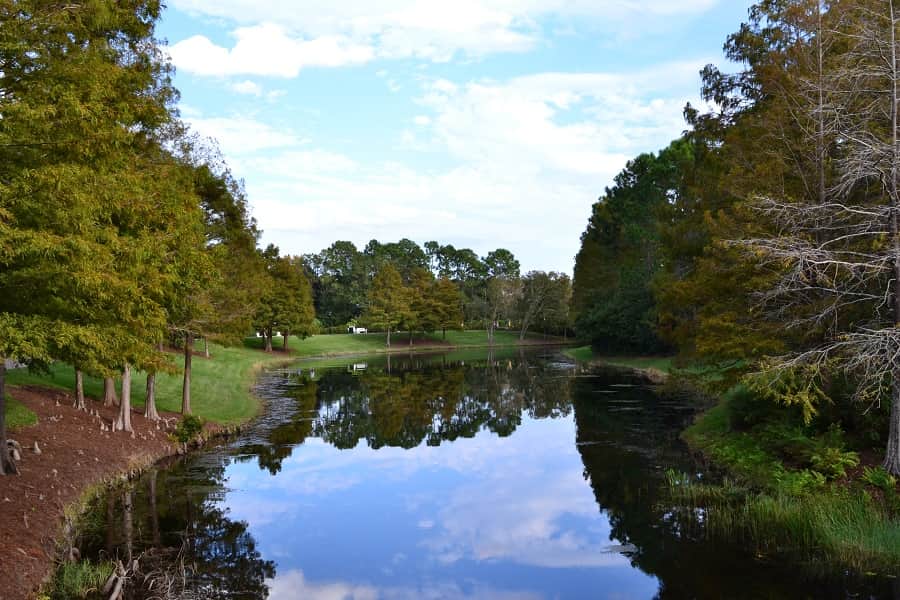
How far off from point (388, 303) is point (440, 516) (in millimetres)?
73156

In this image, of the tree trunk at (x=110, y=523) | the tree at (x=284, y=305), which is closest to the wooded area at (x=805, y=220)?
the tree trunk at (x=110, y=523)

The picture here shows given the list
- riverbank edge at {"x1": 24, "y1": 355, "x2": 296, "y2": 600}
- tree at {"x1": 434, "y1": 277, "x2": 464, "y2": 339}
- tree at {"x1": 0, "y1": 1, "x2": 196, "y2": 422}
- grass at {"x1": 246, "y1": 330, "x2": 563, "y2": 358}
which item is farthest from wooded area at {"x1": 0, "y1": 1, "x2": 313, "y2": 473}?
tree at {"x1": 434, "y1": 277, "x2": 464, "y2": 339}

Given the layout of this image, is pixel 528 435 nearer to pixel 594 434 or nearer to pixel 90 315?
pixel 594 434

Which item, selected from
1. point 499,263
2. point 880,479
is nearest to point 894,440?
point 880,479

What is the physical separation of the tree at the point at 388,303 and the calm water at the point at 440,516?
5654 centimetres

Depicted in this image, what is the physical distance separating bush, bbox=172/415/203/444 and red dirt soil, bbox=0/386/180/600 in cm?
45

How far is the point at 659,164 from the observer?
195 ft

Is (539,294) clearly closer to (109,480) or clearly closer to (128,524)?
(109,480)

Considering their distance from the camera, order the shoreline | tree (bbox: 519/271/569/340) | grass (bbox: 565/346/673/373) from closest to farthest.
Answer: the shoreline, grass (bbox: 565/346/673/373), tree (bbox: 519/271/569/340)

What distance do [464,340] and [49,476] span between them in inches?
3625

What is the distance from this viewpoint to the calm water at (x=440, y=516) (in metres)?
12.5

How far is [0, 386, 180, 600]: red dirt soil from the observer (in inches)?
426

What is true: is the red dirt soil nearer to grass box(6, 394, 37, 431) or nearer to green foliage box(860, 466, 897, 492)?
grass box(6, 394, 37, 431)

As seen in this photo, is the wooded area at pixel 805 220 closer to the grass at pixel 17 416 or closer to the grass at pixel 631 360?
the grass at pixel 17 416
